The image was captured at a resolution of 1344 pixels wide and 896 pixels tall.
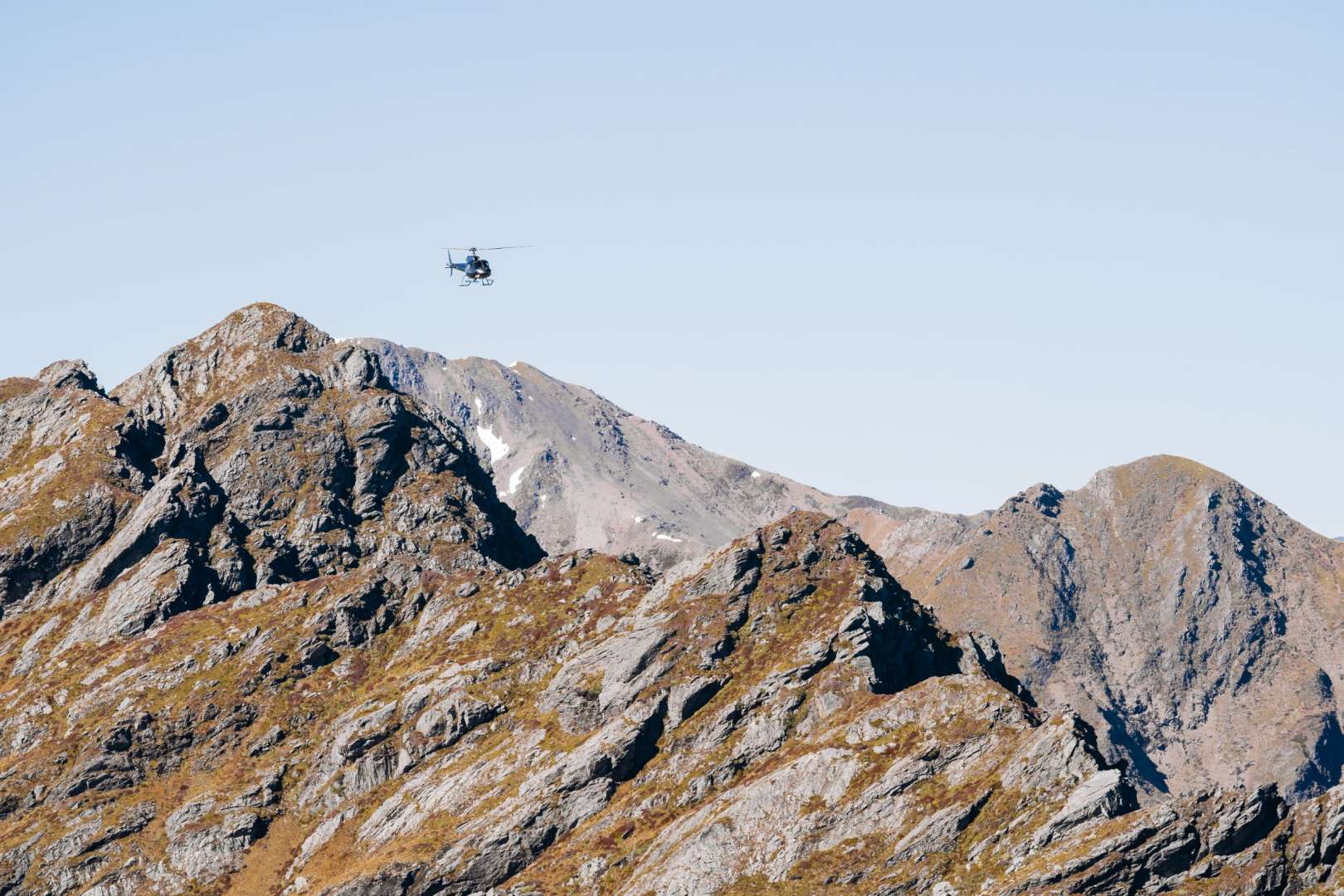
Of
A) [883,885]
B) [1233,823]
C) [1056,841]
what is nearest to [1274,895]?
[1233,823]

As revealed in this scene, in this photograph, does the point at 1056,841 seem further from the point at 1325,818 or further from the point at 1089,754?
the point at 1325,818

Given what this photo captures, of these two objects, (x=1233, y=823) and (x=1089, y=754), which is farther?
(x=1089, y=754)

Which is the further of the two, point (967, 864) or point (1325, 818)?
point (967, 864)

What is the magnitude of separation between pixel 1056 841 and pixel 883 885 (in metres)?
19.7

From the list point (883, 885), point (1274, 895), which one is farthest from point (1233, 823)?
point (883, 885)

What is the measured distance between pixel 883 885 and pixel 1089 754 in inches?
1004

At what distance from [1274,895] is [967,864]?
32.3 m

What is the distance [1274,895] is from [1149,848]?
12517mm

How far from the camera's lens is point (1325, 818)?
178 metres

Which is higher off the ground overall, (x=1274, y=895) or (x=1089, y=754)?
(x=1089, y=754)

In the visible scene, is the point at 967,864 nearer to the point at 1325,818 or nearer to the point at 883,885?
the point at 883,885

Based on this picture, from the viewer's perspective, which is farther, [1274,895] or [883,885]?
[883,885]

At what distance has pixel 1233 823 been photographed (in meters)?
180

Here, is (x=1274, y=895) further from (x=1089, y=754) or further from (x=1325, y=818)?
(x=1089, y=754)
